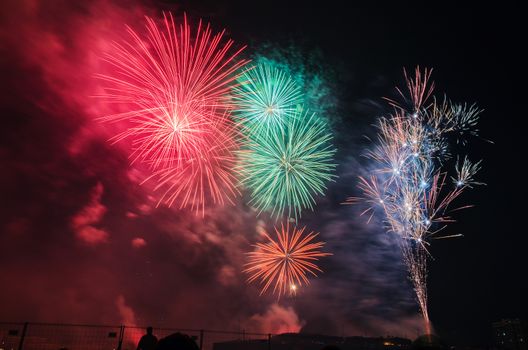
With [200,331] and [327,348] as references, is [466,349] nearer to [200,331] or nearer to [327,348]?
[200,331]

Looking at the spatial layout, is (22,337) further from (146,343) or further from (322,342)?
(322,342)

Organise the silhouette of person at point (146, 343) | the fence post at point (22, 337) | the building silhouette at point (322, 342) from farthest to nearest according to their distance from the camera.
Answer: the building silhouette at point (322, 342)
the fence post at point (22, 337)
the silhouette of person at point (146, 343)

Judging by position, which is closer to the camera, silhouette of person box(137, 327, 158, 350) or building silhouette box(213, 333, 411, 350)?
silhouette of person box(137, 327, 158, 350)

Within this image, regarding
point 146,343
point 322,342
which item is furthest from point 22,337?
point 322,342

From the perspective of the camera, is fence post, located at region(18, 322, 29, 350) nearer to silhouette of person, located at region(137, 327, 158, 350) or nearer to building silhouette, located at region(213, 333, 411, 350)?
silhouette of person, located at region(137, 327, 158, 350)

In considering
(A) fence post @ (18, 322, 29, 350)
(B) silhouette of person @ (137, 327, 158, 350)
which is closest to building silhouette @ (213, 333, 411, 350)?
(A) fence post @ (18, 322, 29, 350)

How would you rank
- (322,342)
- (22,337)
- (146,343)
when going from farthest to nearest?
(322,342) < (22,337) < (146,343)

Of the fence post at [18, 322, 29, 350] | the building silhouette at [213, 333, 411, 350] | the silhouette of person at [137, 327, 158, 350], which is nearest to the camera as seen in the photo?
the silhouette of person at [137, 327, 158, 350]

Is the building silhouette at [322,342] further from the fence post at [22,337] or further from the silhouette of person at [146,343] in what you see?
the silhouette of person at [146,343]

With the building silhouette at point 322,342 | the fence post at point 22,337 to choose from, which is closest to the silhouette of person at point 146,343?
the fence post at point 22,337

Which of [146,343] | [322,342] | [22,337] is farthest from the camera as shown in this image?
[322,342]

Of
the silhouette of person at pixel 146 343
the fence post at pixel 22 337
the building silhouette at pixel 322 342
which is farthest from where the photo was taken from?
the building silhouette at pixel 322 342

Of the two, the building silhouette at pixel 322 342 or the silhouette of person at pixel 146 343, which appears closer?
the silhouette of person at pixel 146 343

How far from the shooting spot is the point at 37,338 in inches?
533
